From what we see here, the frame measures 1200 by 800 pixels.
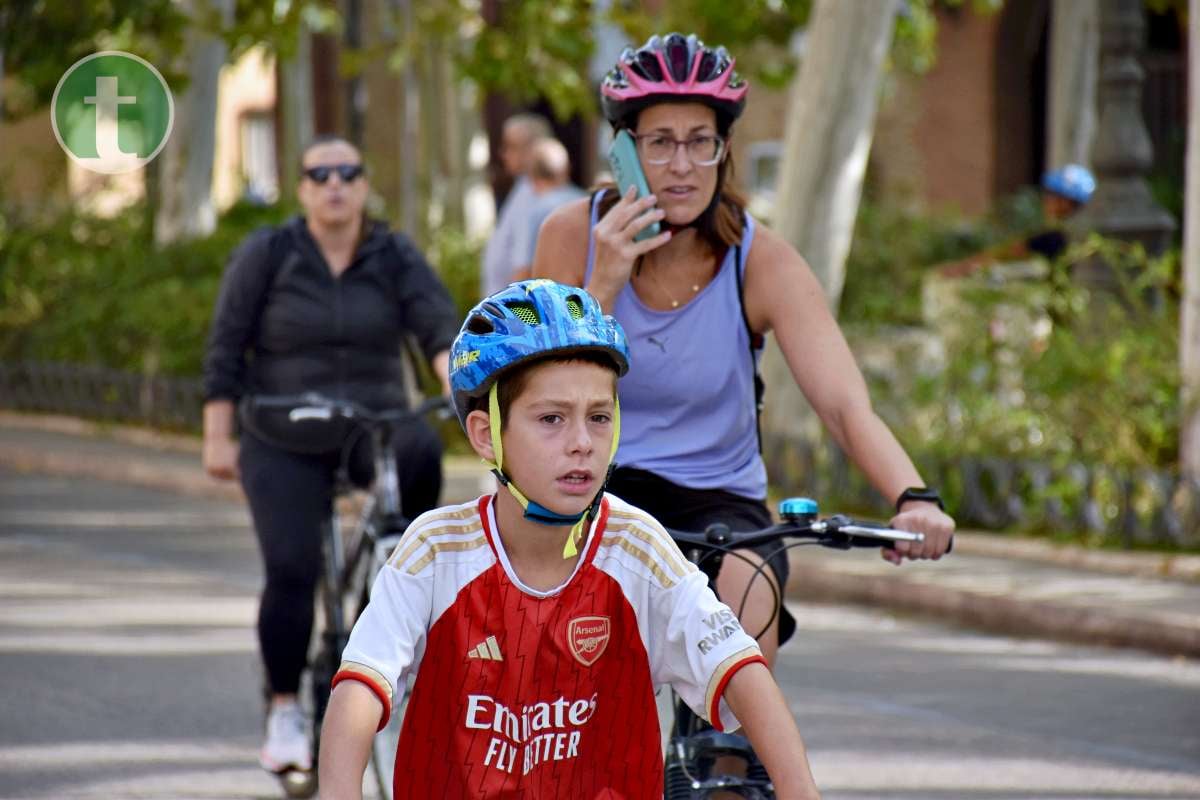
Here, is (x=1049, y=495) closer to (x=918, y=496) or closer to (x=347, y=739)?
(x=918, y=496)

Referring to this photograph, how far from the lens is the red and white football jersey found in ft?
10.9

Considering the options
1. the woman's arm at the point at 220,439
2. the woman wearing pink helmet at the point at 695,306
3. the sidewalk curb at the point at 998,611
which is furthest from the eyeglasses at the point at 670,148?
the sidewalk curb at the point at 998,611

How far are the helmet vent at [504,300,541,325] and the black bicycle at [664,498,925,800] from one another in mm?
672

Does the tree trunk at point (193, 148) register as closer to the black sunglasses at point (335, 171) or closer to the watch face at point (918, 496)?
the black sunglasses at point (335, 171)

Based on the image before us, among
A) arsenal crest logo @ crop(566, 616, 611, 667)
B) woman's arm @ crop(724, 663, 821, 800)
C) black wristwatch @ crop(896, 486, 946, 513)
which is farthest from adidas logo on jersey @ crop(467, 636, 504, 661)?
black wristwatch @ crop(896, 486, 946, 513)

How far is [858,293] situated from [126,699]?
1151 centimetres

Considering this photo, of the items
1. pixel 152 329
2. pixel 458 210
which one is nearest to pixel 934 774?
pixel 152 329

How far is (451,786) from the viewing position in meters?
3.32

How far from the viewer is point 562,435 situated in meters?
3.24

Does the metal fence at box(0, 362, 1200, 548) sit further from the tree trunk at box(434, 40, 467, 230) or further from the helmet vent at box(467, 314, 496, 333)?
the tree trunk at box(434, 40, 467, 230)

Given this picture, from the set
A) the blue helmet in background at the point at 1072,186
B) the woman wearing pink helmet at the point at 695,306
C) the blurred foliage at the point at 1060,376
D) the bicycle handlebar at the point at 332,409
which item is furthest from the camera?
the blue helmet in background at the point at 1072,186

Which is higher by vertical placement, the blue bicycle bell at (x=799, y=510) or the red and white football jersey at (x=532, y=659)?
the blue bicycle bell at (x=799, y=510)

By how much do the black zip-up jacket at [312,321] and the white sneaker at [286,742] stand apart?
97 centimetres

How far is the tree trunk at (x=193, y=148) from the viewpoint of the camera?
65.2ft
